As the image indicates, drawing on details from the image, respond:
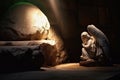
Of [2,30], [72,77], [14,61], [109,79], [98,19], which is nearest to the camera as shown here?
[109,79]

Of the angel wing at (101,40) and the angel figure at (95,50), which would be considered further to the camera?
the angel wing at (101,40)

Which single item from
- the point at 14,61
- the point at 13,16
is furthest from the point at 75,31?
the point at 14,61

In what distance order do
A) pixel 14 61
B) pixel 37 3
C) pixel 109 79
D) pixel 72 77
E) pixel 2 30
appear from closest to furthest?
pixel 109 79, pixel 72 77, pixel 14 61, pixel 2 30, pixel 37 3

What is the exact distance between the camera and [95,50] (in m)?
9.27

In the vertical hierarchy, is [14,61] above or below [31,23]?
below

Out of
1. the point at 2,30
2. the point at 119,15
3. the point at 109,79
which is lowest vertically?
the point at 109,79

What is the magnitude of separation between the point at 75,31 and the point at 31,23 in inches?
82.8

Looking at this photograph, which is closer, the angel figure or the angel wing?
the angel figure

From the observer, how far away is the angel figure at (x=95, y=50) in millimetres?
9125

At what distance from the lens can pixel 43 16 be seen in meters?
9.48

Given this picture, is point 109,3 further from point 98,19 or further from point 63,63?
point 63,63

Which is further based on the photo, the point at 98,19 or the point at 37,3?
the point at 98,19

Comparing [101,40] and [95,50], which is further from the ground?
[101,40]

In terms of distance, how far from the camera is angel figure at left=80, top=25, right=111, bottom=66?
359 inches
